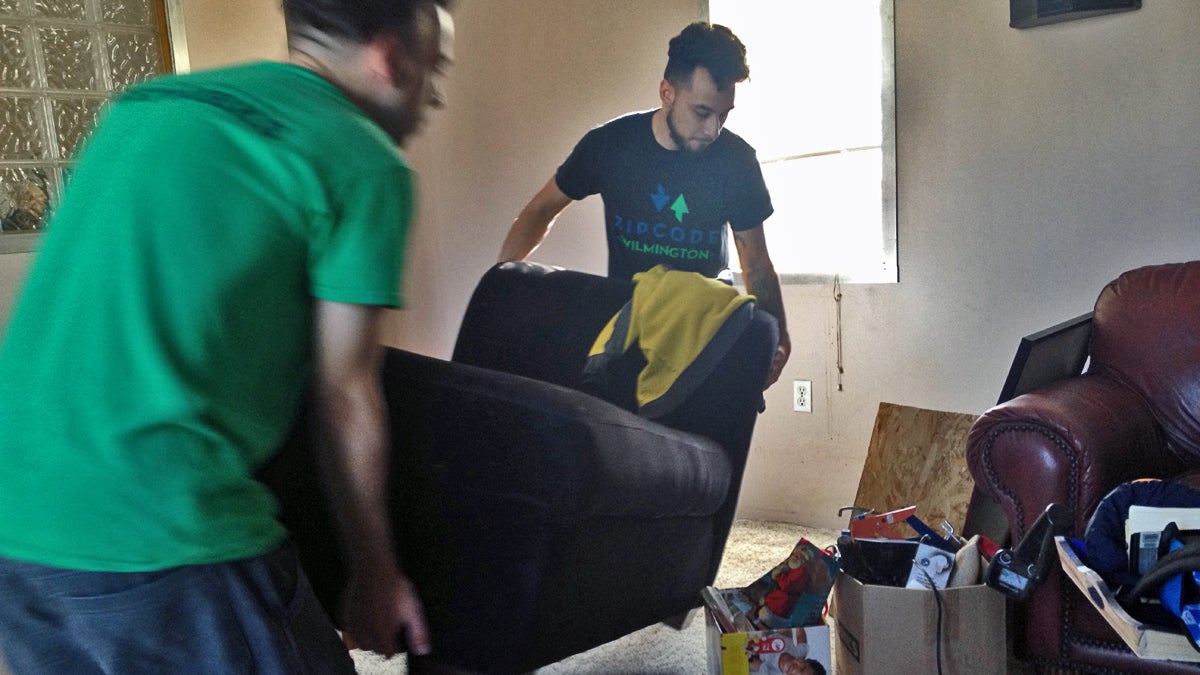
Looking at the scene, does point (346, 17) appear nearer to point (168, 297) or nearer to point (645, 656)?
point (168, 297)

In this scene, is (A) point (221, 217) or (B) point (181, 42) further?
(B) point (181, 42)

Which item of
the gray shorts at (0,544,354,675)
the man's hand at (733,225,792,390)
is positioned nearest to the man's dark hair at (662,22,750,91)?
the man's hand at (733,225,792,390)

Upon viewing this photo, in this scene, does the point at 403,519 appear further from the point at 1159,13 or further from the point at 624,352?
the point at 1159,13

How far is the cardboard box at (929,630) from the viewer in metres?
1.69

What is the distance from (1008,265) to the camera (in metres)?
2.63

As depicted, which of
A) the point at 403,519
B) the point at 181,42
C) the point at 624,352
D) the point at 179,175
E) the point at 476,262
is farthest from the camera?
the point at 476,262

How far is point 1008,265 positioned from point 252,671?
7.81 ft

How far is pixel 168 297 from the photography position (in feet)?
2.55

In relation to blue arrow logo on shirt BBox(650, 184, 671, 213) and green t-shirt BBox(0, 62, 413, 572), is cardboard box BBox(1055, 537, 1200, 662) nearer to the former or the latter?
green t-shirt BBox(0, 62, 413, 572)

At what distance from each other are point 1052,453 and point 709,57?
1382 millimetres

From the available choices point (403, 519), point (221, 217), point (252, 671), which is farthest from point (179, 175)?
point (403, 519)

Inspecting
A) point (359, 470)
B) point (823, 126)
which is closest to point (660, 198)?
point (823, 126)

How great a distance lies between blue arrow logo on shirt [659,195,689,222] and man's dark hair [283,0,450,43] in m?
1.58

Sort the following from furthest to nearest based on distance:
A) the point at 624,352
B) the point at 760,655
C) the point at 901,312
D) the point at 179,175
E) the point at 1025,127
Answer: the point at 901,312, the point at 1025,127, the point at 624,352, the point at 760,655, the point at 179,175
